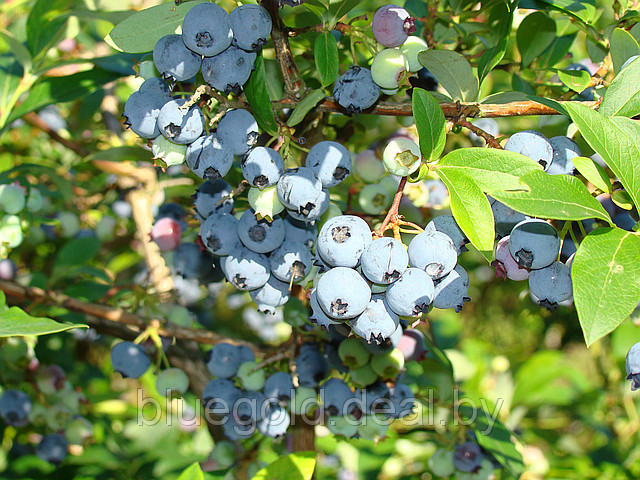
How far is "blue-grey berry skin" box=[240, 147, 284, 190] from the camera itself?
849mm

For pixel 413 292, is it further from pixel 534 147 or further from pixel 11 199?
pixel 11 199

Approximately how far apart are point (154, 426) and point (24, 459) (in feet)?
1.62

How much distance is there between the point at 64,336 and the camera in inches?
79.9

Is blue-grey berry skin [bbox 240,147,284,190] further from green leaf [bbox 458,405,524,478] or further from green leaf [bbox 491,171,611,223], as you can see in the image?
green leaf [bbox 458,405,524,478]

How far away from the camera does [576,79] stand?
3.22ft

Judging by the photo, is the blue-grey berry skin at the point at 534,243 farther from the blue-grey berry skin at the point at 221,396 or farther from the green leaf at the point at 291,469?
the blue-grey berry skin at the point at 221,396

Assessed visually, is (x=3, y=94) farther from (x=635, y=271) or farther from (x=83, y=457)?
(x=635, y=271)

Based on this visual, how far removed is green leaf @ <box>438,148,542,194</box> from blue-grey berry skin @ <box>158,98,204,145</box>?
0.38 meters

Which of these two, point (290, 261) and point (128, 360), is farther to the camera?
point (128, 360)

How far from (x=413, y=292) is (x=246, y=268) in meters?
0.32

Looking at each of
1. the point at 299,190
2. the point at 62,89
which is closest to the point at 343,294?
the point at 299,190

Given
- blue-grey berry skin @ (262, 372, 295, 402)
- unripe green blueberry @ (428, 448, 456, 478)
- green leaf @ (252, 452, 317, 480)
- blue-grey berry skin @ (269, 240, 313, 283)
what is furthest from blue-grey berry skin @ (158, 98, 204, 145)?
unripe green blueberry @ (428, 448, 456, 478)

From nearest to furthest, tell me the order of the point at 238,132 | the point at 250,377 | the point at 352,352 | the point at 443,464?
the point at 238,132, the point at 352,352, the point at 250,377, the point at 443,464

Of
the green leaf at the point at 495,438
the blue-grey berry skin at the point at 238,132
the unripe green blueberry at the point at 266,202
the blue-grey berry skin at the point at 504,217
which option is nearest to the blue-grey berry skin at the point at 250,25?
the blue-grey berry skin at the point at 238,132
